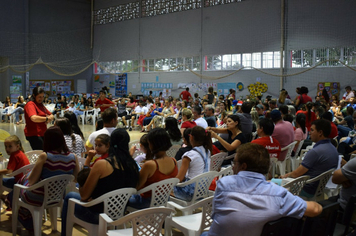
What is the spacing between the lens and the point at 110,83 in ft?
78.7

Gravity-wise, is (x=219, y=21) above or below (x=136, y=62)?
above

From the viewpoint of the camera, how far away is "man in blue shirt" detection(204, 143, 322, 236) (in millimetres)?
1939

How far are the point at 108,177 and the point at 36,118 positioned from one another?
8.96ft


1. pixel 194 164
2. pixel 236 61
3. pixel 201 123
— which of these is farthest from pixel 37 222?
pixel 236 61

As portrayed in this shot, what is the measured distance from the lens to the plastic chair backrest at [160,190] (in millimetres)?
3183

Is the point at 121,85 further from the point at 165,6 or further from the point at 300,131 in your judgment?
the point at 300,131

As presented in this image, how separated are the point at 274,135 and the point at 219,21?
44.9ft

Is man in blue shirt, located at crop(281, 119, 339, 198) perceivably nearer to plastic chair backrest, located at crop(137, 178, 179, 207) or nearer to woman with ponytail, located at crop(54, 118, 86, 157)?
plastic chair backrest, located at crop(137, 178, 179, 207)

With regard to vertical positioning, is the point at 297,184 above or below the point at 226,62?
below

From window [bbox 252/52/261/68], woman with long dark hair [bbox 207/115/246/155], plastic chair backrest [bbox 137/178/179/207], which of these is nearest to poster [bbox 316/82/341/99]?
window [bbox 252/52/261/68]

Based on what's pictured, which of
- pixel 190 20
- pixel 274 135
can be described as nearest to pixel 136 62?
pixel 190 20

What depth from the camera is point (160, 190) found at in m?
3.25

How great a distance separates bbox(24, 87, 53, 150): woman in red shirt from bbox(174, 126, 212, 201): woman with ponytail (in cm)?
245

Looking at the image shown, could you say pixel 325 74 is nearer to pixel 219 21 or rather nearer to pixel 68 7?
pixel 219 21
